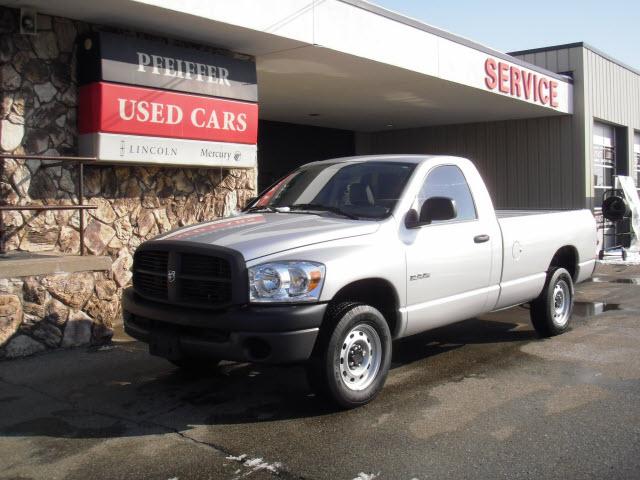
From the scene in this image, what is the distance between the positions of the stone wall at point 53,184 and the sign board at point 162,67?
0.37 metres

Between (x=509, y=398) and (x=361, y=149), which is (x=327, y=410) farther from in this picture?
(x=361, y=149)

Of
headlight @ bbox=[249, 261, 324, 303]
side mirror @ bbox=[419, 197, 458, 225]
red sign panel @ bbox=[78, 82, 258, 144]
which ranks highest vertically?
red sign panel @ bbox=[78, 82, 258, 144]

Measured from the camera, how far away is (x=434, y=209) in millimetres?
5734

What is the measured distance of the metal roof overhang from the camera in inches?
319

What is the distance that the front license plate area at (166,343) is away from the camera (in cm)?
496

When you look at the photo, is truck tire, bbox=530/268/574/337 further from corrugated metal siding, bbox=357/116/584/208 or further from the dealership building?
corrugated metal siding, bbox=357/116/584/208

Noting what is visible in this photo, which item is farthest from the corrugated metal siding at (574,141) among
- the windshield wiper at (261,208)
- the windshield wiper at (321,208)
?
the windshield wiper at (321,208)

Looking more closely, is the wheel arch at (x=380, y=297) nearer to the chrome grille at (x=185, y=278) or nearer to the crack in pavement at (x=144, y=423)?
the chrome grille at (x=185, y=278)

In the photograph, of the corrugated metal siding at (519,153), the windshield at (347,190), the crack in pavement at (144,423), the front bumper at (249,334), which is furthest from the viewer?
the corrugated metal siding at (519,153)

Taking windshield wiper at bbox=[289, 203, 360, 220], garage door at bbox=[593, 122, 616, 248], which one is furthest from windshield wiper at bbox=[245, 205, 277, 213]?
garage door at bbox=[593, 122, 616, 248]

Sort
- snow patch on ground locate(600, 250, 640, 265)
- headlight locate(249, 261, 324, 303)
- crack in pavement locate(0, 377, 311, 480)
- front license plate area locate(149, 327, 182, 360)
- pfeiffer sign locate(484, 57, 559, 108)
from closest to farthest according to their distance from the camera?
crack in pavement locate(0, 377, 311, 480) < headlight locate(249, 261, 324, 303) < front license plate area locate(149, 327, 182, 360) < pfeiffer sign locate(484, 57, 559, 108) < snow patch on ground locate(600, 250, 640, 265)

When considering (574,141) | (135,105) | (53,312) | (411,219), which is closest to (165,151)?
(135,105)

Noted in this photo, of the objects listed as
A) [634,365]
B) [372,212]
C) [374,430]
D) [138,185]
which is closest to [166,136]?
[138,185]

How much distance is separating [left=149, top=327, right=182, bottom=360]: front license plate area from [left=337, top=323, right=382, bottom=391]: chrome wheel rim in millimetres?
1186
